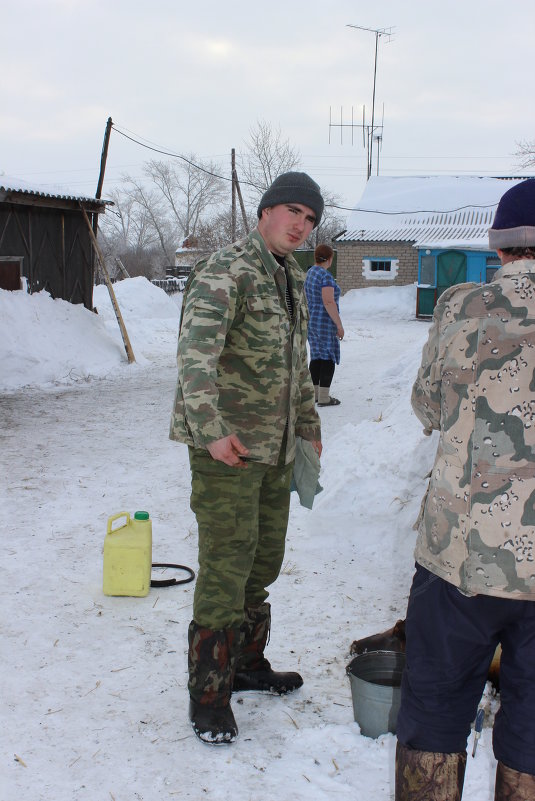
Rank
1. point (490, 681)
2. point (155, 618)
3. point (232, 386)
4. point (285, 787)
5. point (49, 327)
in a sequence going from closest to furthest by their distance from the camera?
point (285, 787) → point (232, 386) → point (490, 681) → point (155, 618) → point (49, 327)

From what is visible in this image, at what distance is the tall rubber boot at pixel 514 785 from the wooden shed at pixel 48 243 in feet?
40.0

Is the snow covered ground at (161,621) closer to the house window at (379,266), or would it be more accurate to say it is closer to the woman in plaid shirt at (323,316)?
the woman in plaid shirt at (323,316)

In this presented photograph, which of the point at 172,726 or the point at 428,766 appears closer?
the point at 428,766

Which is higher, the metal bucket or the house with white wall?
the house with white wall

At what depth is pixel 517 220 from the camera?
1.97m

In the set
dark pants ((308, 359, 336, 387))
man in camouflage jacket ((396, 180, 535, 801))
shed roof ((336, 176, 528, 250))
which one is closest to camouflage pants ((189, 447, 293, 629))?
man in camouflage jacket ((396, 180, 535, 801))

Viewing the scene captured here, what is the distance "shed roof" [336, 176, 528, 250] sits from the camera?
2844cm

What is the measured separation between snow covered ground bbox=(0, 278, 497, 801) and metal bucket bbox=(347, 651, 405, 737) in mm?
65

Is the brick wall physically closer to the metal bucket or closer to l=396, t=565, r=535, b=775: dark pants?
the metal bucket

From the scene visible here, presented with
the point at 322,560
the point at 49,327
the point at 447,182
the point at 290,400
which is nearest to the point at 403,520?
the point at 322,560

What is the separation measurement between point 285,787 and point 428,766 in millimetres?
858

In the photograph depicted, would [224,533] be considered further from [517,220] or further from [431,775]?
[517,220]

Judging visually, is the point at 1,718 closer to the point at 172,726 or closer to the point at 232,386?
the point at 172,726

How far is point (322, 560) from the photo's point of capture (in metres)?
4.82
